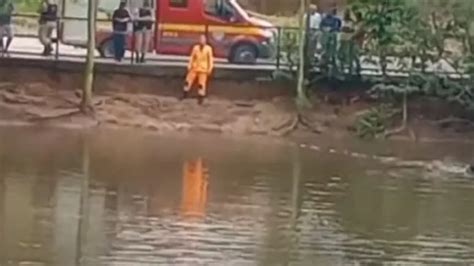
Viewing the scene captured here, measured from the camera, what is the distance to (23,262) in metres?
13.2

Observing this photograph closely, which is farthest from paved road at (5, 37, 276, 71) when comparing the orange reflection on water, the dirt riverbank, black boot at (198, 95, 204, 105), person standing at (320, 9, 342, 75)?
the orange reflection on water

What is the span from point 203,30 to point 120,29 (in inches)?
85.7

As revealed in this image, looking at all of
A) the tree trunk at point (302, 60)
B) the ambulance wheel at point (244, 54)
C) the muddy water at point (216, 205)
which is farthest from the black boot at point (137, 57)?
the muddy water at point (216, 205)

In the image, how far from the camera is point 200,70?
93.0 ft

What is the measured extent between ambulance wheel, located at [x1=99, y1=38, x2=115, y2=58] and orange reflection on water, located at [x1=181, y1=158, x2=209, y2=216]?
288 inches

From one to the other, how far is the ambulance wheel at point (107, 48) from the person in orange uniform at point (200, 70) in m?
1.96

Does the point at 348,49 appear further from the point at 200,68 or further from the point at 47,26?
the point at 47,26

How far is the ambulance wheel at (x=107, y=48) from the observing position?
1169 inches

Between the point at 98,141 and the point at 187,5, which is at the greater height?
the point at 187,5

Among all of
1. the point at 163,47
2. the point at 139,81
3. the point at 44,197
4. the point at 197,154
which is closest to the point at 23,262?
the point at 44,197

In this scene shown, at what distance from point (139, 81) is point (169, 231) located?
13411mm

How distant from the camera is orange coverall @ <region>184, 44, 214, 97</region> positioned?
2831 centimetres

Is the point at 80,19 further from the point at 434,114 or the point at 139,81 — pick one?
the point at 434,114

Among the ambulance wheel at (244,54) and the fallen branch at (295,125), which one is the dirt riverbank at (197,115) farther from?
the ambulance wheel at (244,54)
